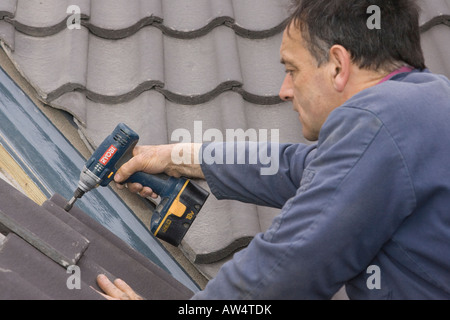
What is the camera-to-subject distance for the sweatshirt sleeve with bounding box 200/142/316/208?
2342 millimetres

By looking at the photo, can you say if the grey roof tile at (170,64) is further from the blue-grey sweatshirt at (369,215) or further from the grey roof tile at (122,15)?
the blue-grey sweatshirt at (369,215)

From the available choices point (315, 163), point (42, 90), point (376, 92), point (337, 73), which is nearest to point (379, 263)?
point (315, 163)

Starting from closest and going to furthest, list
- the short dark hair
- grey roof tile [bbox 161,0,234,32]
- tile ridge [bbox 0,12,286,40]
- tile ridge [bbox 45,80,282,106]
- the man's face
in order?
the short dark hair → the man's face → tile ridge [bbox 45,80,282,106] → tile ridge [bbox 0,12,286,40] → grey roof tile [bbox 161,0,234,32]

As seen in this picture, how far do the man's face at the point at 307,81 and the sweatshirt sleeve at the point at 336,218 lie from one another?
1.10ft

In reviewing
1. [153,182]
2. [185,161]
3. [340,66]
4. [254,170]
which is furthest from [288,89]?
[153,182]

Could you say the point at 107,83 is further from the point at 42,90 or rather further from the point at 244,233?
the point at 244,233

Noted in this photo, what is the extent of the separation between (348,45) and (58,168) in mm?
1190

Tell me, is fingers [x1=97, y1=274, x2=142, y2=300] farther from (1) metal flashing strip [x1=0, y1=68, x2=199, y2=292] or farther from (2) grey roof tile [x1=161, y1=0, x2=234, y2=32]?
(2) grey roof tile [x1=161, y1=0, x2=234, y2=32]

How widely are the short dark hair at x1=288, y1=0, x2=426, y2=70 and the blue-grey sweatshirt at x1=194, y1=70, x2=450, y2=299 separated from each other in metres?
0.18

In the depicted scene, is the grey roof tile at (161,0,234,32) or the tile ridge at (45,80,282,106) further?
the grey roof tile at (161,0,234,32)

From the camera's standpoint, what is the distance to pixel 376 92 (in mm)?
1600

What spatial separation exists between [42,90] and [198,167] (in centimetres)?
71

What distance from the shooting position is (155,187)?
2451mm

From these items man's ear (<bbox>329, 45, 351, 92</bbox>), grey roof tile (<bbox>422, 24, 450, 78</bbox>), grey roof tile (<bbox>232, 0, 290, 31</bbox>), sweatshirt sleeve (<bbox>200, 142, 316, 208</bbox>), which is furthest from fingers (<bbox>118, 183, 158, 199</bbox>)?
grey roof tile (<bbox>422, 24, 450, 78</bbox>)
